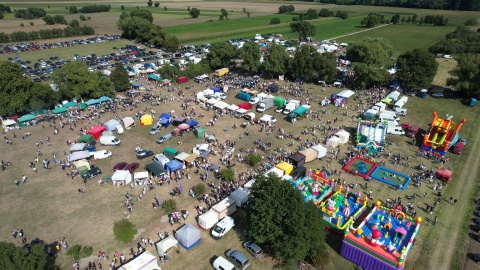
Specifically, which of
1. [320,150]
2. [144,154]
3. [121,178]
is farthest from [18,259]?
[320,150]

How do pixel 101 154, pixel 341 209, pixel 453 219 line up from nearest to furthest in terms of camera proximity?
pixel 341 209 → pixel 453 219 → pixel 101 154

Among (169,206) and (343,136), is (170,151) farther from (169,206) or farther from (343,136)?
(343,136)

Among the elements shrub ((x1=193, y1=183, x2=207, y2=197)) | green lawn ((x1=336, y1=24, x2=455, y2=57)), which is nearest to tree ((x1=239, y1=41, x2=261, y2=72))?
shrub ((x1=193, y1=183, x2=207, y2=197))

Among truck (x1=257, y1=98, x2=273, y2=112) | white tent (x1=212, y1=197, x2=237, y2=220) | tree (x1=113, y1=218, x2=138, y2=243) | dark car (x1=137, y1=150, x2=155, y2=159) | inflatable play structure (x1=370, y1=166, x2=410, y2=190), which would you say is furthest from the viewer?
truck (x1=257, y1=98, x2=273, y2=112)

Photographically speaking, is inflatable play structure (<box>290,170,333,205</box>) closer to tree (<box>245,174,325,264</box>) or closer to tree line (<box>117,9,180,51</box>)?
tree (<box>245,174,325,264</box>)

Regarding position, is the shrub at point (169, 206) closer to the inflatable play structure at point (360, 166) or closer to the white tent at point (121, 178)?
the white tent at point (121, 178)

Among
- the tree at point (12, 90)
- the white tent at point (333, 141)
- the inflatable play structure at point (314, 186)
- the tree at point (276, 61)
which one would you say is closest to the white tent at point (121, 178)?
the inflatable play structure at point (314, 186)

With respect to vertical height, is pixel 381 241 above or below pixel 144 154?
below

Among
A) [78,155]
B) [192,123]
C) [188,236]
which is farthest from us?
[192,123]
